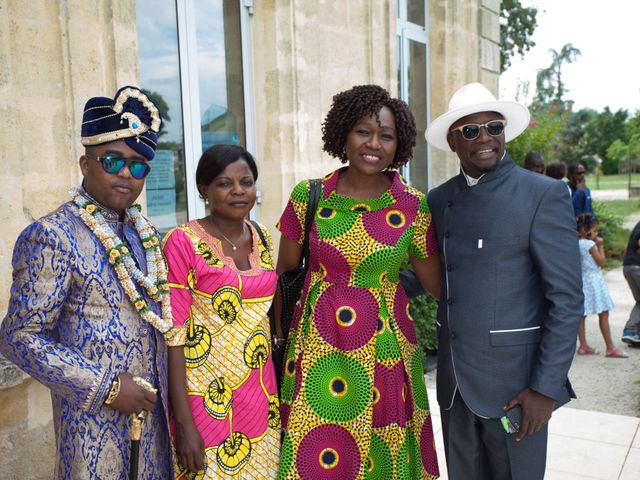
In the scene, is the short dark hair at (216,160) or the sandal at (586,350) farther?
the sandal at (586,350)

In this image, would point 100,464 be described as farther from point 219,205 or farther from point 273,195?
point 273,195

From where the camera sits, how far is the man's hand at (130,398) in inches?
73.2

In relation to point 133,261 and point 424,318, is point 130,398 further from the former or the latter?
point 424,318

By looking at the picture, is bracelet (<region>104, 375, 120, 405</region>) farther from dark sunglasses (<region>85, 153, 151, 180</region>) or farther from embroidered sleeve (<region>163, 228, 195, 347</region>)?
dark sunglasses (<region>85, 153, 151, 180</region>)

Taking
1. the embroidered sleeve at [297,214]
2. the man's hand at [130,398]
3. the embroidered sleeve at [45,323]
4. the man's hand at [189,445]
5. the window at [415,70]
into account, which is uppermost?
the window at [415,70]

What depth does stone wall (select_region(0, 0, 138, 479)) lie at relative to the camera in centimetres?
284

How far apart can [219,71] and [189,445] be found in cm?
334

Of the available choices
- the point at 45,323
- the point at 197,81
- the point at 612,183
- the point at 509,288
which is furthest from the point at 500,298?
the point at 612,183

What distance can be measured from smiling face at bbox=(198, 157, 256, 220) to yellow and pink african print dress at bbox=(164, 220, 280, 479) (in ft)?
0.39

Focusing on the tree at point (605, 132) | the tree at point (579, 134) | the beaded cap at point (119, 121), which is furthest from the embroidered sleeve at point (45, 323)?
the tree at point (605, 132)

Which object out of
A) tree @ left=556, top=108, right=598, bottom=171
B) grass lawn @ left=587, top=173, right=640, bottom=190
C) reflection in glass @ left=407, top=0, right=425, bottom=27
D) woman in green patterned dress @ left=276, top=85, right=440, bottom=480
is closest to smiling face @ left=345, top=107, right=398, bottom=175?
woman in green patterned dress @ left=276, top=85, right=440, bottom=480

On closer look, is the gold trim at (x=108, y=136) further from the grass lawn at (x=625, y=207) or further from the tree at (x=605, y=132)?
the tree at (x=605, y=132)

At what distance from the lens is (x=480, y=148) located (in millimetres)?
2459

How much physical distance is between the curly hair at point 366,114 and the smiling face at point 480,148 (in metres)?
0.24
